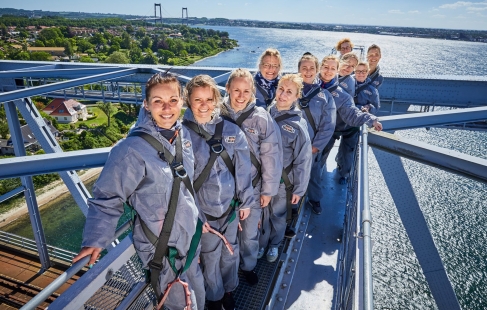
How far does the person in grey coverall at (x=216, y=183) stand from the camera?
204 centimetres

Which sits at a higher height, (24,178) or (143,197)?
(143,197)

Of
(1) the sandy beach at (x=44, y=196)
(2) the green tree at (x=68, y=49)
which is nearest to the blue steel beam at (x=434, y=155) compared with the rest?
(1) the sandy beach at (x=44, y=196)

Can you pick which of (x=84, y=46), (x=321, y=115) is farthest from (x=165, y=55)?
(x=321, y=115)

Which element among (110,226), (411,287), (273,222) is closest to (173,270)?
(110,226)

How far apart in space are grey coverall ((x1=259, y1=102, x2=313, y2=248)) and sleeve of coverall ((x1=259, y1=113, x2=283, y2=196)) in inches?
9.4

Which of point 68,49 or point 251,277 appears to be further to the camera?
point 68,49

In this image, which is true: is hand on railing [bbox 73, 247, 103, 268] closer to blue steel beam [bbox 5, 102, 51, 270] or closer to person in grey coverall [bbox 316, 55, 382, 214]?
person in grey coverall [bbox 316, 55, 382, 214]

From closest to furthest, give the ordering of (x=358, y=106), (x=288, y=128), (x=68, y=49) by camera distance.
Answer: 1. (x=288, y=128)
2. (x=358, y=106)
3. (x=68, y=49)

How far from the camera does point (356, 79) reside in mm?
4145

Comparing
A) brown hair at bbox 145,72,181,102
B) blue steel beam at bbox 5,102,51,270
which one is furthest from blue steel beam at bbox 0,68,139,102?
brown hair at bbox 145,72,181,102

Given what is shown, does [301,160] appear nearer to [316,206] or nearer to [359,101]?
[316,206]

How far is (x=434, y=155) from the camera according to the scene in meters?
2.42

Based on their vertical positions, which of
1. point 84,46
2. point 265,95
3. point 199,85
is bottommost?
point 265,95

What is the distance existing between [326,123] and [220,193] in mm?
1530
